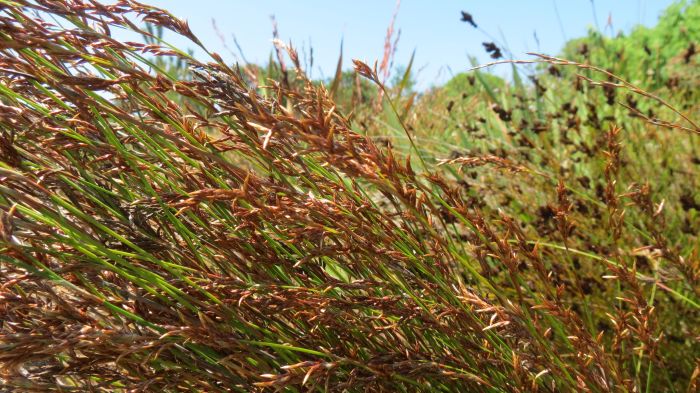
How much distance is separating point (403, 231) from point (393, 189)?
10.4 inches

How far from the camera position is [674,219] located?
3033 millimetres

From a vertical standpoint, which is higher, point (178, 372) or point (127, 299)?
point (127, 299)

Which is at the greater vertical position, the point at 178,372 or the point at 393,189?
the point at 393,189

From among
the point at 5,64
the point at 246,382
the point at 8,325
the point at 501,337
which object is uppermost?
the point at 5,64

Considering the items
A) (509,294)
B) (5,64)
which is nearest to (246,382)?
(5,64)

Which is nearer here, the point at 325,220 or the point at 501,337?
the point at 325,220

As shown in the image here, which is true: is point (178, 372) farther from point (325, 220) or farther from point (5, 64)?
point (5, 64)

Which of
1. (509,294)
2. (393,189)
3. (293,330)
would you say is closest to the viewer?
(393,189)

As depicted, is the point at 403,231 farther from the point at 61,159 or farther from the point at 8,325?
the point at 8,325

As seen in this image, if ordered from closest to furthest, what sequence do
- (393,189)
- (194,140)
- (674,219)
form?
(393,189) < (194,140) < (674,219)

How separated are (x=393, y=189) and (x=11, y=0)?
2.49 feet

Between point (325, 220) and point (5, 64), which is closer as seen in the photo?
point (5, 64)

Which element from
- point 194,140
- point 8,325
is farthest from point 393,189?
point 8,325

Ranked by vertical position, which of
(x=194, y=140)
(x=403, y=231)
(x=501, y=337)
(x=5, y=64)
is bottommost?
(x=501, y=337)
